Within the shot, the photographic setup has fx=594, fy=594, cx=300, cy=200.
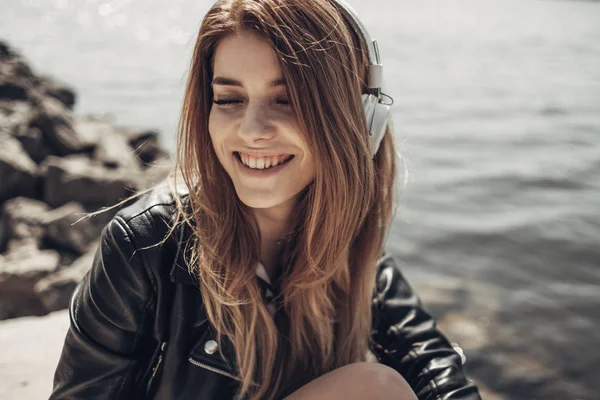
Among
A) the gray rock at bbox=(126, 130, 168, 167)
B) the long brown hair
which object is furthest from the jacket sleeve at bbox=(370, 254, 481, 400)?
the gray rock at bbox=(126, 130, 168, 167)

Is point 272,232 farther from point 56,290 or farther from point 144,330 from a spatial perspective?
point 56,290

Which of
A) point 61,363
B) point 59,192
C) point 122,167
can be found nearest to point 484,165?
point 122,167

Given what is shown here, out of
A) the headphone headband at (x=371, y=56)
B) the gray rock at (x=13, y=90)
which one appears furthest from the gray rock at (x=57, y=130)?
the headphone headband at (x=371, y=56)

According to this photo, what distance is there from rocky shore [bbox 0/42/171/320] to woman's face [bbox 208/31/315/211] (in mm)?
1120

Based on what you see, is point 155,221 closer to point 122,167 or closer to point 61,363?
point 61,363

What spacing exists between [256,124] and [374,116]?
0.45 meters

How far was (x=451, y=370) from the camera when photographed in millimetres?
2432

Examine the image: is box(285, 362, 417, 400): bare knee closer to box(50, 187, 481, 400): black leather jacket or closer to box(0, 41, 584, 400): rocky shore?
box(50, 187, 481, 400): black leather jacket

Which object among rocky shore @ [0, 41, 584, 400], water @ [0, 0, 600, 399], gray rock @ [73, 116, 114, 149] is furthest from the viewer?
gray rock @ [73, 116, 114, 149]

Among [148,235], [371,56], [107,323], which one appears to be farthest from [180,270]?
[371,56]

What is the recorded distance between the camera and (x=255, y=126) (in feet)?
6.31

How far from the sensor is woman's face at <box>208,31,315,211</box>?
75.1 inches

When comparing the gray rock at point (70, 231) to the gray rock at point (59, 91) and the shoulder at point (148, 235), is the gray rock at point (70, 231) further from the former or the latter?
the gray rock at point (59, 91)

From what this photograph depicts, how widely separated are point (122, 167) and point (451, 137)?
4517 mm
